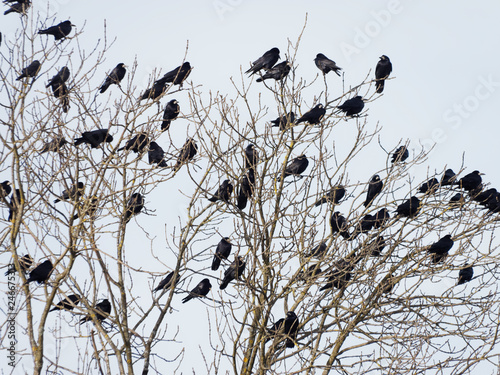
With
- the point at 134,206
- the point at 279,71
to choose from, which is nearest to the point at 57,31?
the point at 134,206

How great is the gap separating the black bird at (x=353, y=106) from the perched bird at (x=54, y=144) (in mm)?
3146

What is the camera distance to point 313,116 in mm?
8445

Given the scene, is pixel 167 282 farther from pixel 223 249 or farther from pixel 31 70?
pixel 31 70

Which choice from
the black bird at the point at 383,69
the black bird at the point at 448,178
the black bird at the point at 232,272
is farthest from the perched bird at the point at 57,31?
the black bird at the point at 448,178

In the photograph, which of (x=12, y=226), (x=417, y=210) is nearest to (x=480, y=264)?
(x=417, y=210)

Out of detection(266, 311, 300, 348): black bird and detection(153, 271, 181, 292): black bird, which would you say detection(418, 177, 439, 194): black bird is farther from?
detection(153, 271, 181, 292): black bird

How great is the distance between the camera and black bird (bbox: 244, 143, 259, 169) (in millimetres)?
8175

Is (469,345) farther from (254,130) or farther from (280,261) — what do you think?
(254,130)

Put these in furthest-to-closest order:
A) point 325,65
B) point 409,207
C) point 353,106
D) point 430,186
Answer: point 325,65 → point 430,186 → point 409,207 → point 353,106

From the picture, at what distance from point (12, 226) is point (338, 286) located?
140 inches

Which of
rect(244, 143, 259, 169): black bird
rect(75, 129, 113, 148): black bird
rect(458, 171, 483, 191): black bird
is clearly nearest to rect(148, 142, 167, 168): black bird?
rect(75, 129, 113, 148): black bird

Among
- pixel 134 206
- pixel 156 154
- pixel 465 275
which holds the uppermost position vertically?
pixel 156 154

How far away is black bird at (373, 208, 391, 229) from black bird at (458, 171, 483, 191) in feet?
3.31

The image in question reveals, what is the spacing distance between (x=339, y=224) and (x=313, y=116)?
4.55ft
